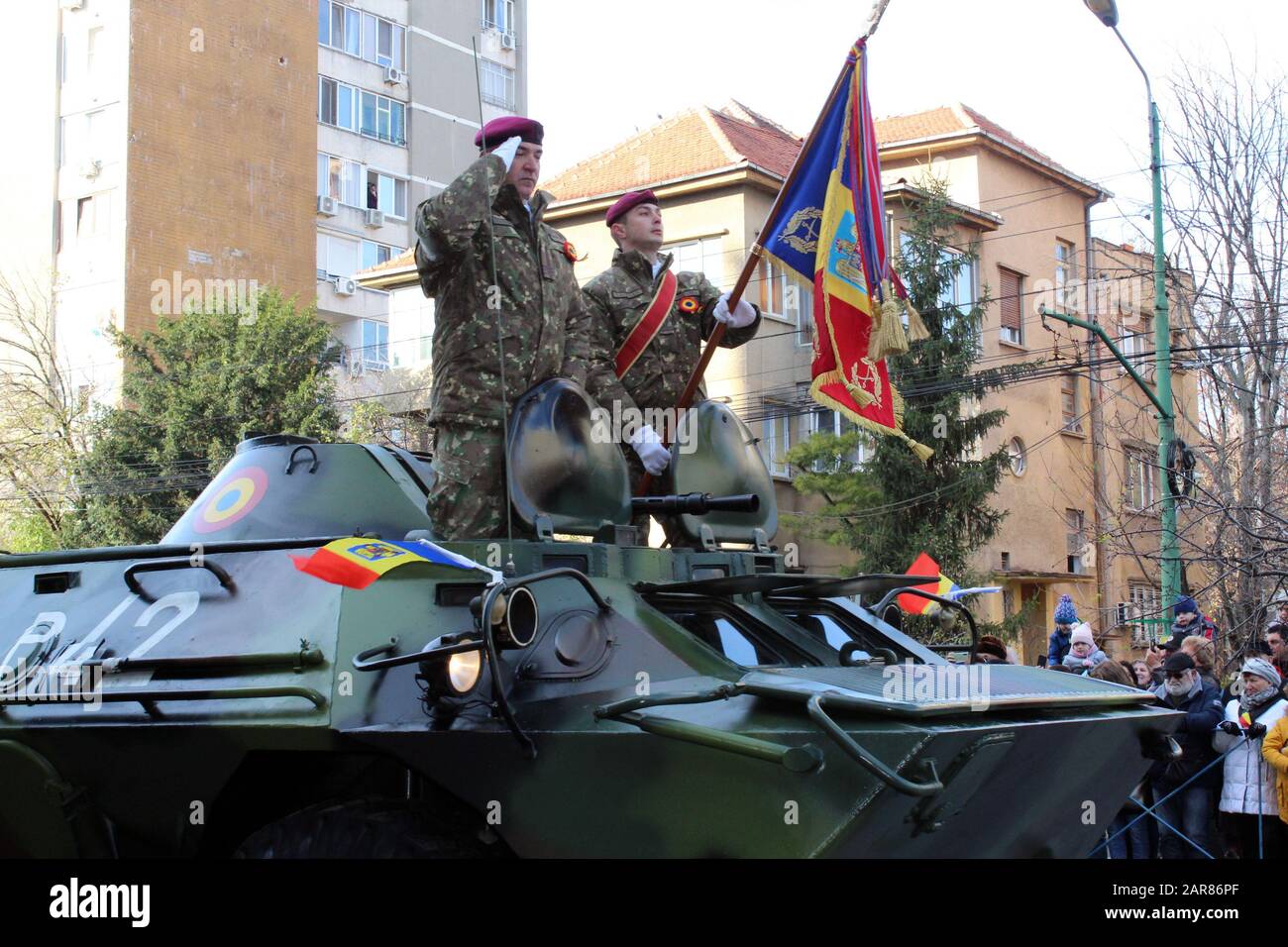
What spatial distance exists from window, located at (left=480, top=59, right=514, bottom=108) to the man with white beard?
88.8ft

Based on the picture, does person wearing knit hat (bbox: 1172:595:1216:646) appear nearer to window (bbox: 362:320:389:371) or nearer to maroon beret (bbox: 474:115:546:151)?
maroon beret (bbox: 474:115:546:151)

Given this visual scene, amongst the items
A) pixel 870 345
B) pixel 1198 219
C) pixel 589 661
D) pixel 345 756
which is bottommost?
pixel 345 756

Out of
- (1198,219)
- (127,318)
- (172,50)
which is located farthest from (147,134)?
(1198,219)

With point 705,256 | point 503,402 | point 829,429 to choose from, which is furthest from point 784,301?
point 503,402

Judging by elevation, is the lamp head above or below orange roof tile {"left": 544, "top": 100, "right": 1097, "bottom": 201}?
below

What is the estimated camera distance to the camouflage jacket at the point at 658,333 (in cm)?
718

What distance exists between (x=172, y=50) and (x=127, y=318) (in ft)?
17.2

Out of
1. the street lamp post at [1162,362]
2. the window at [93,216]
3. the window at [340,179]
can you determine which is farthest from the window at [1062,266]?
the window at [93,216]

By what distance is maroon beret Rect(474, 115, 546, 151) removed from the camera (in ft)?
19.9

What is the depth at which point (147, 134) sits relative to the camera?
2931cm

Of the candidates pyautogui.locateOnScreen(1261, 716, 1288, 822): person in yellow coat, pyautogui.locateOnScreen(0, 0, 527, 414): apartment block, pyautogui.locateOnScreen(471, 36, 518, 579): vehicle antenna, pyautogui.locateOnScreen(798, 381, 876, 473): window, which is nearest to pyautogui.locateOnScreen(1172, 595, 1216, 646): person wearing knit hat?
pyautogui.locateOnScreen(1261, 716, 1288, 822): person in yellow coat

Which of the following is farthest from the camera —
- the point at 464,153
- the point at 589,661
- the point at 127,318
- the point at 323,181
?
the point at 464,153

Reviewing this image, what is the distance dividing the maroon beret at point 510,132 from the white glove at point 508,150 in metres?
0.02

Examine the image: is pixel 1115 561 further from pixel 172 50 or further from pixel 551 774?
pixel 551 774
